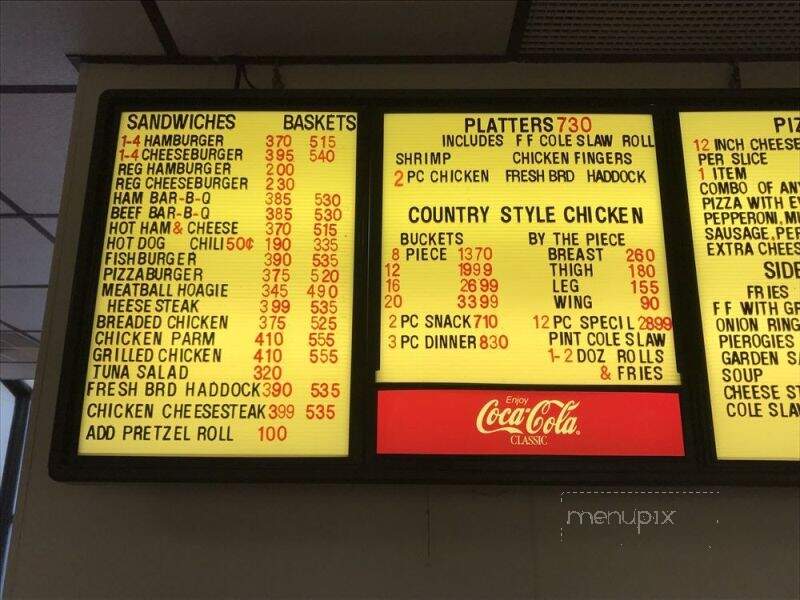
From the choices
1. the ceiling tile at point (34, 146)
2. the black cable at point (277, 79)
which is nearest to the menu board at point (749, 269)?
the black cable at point (277, 79)

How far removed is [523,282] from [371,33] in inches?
41.5

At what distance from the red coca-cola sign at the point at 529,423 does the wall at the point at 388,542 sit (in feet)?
0.83

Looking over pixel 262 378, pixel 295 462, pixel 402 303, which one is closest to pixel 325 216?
pixel 402 303

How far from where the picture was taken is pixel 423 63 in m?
2.42

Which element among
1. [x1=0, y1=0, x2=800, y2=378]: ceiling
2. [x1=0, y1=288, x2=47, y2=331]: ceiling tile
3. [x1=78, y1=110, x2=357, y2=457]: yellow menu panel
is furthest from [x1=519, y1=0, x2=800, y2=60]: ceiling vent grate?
[x1=0, y1=288, x2=47, y2=331]: ceiling tile

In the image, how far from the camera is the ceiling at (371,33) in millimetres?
2146

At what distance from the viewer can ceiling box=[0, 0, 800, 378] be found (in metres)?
2.15

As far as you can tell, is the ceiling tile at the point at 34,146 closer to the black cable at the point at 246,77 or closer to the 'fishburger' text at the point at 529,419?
the black cable at the point at 246,77

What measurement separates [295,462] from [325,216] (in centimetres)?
74

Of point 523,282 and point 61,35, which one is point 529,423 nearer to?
point 523,282

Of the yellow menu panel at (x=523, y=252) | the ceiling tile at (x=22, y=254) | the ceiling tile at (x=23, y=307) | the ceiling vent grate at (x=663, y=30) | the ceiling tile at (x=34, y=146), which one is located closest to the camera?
the yellow menu panel at (x=523, y=252)

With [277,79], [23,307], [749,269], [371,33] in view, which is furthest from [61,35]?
[23,307]

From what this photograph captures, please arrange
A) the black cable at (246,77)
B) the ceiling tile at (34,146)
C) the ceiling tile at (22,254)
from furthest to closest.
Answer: the ceiling tile at (22,254) → the ceiling tile at (34,146) → the black cable at (246,77)

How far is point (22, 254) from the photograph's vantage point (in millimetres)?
4336
